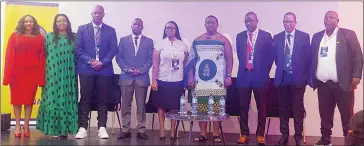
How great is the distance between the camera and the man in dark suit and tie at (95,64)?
17.2 feet

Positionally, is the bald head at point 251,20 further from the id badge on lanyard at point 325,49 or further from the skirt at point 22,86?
the skirt at point 22,86

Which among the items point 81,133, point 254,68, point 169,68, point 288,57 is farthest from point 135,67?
point 288,57

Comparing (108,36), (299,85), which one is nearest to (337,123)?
(299,85)

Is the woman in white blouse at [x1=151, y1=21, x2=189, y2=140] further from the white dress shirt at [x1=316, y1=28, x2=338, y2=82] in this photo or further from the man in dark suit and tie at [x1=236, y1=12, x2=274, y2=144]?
the white dress shirt at [x1=316, y1=28, x2=338, y2=82]

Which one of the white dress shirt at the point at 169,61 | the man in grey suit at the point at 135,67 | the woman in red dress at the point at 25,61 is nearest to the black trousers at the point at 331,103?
the white dress shirt at the point at 169,61

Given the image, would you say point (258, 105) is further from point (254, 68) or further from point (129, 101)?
point (129, 101)

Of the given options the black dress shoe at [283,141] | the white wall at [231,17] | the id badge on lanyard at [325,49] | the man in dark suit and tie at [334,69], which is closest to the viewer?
the man in dark suit and tie at [334,69]

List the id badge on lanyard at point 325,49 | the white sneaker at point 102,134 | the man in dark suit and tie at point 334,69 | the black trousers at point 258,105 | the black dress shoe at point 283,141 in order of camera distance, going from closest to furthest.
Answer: the man in dark suit and tie at point 334,69, the id badge on lanyard at point 325,49, the black dress shoe at point 283,141, the black trousers at point 258,105, the white sneaker at point 102,134

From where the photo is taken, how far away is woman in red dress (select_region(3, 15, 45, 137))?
5211 millimetres

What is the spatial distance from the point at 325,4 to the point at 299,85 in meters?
1.86

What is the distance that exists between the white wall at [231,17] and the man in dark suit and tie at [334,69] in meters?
1.24

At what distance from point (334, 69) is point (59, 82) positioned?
3.18 metres

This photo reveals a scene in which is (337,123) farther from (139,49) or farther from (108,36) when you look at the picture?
(108,36)

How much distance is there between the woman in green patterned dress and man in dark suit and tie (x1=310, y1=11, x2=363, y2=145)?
2883 mm
